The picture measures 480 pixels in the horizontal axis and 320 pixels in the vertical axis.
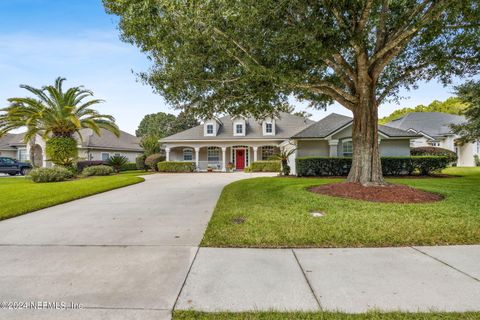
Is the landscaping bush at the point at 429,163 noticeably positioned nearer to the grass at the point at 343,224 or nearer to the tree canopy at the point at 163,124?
the grass at the point at 343,224

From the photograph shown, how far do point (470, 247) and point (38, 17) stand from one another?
14336mm

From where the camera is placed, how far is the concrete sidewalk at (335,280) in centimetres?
257

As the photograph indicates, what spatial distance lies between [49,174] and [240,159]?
16.6 m

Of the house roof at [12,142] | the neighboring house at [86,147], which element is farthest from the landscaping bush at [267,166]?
the house roof at [12,142]

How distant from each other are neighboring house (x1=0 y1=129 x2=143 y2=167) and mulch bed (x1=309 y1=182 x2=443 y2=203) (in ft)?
79.7

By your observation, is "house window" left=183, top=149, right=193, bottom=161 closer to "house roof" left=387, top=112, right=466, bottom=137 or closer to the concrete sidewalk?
the concrete sidewalk

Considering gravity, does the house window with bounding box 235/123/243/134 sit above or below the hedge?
above

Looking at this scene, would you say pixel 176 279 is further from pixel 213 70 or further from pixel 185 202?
pixel 213 70

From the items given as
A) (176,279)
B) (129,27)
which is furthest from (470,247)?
(129,27)

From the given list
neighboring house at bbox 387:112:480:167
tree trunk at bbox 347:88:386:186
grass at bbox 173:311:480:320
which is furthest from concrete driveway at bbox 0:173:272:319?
neighboring house at bbox 387:112:480:167

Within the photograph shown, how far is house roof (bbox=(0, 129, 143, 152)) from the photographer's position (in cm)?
2665

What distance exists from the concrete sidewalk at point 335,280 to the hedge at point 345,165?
1223cm

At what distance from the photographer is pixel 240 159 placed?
27.0 m

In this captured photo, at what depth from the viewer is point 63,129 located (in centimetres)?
1752
